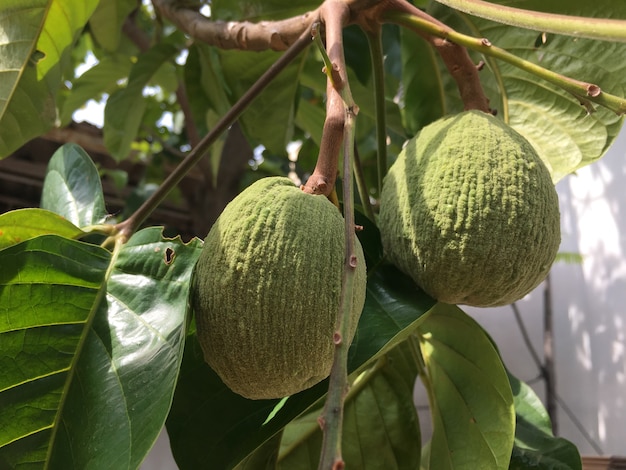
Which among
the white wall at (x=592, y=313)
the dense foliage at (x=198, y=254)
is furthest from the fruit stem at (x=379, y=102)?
the white wall at (x=592, y=313)

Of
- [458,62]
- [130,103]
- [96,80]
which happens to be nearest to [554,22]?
[458,62]

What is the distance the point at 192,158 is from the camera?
565mm

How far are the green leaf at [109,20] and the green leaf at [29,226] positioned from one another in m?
0.63

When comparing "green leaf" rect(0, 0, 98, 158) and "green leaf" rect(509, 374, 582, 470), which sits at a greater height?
"green leaf" rect(0, 0, 98, 158)

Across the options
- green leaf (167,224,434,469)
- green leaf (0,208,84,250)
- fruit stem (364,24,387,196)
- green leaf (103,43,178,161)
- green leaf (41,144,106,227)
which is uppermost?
green leaf (103,43,178,161)

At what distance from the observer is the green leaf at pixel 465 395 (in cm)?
54

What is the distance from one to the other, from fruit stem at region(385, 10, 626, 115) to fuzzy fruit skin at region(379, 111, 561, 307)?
0.05 m

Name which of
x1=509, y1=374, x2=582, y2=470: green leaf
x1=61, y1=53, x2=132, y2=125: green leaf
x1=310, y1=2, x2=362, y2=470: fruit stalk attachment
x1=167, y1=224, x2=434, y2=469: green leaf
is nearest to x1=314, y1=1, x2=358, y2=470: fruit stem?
x1=310, y1=2, x2=362, y2=470: fruit stalk attachment

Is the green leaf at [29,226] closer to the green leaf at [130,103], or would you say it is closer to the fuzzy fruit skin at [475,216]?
the fuzzy fruit skin at [475,216]

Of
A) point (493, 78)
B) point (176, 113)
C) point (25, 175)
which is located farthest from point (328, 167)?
point (176, 113)

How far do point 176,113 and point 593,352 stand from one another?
1.39 metres

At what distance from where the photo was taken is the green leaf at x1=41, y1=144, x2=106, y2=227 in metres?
0.65

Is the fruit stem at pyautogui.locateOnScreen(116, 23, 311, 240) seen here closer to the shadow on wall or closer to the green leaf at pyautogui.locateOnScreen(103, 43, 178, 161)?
the green leaf at pyautogui.locateOnScreen(103, 43, 178, 161)

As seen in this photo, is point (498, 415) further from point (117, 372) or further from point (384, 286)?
point (117, 372)
